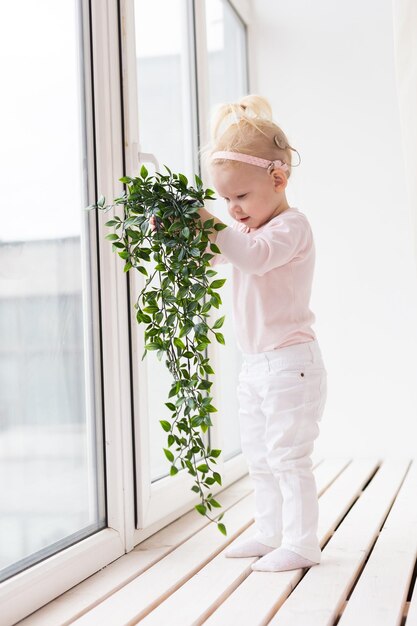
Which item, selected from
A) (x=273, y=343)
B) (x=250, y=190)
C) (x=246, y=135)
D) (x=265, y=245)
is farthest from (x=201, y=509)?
(x=246, y=135)

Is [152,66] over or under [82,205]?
over

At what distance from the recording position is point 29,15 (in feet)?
4.84

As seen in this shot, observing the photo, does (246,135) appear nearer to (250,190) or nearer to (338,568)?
(250,190)

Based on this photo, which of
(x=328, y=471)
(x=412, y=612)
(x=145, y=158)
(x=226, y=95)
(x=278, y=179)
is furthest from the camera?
(x=226, y=95)

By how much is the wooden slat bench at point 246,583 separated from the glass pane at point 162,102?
Answer: 0.94 ft

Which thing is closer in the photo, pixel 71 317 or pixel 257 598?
pixel 257 598

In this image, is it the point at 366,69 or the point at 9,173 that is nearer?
the point at 9,173

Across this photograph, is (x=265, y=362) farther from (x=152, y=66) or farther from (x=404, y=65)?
(x=152, y=66)

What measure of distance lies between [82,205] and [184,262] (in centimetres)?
34

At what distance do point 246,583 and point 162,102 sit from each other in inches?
50.4

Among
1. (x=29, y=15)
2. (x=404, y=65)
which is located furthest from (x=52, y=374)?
(x=404, y=65)

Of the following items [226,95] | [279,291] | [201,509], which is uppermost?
[226,95]

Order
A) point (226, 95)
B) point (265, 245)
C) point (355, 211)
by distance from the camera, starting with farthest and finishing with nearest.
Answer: point (355, 211)
point (226, 95)
point (265, 245)

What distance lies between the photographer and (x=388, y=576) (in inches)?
60.5
